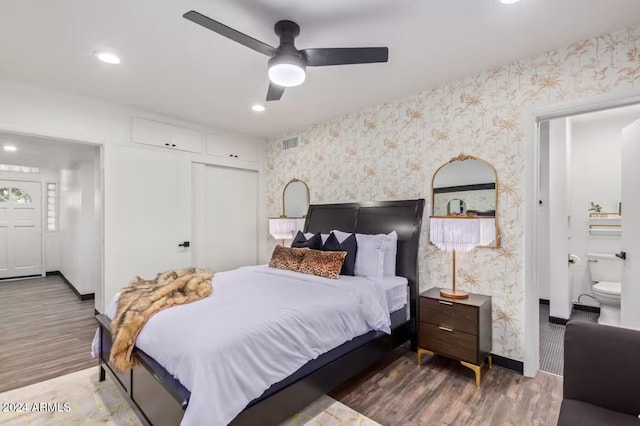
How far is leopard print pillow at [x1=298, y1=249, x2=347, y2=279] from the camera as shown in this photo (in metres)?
2.88

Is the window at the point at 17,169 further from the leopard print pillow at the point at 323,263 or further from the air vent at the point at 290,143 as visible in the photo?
the leopard print pillow at the point at 323,263

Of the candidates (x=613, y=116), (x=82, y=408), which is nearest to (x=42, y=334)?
(x=82, y=408)

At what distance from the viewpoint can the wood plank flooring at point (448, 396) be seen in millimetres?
2051

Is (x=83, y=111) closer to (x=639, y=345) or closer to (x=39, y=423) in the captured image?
(x=39, y=423)

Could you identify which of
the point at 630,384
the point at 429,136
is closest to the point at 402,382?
the point at 630,384

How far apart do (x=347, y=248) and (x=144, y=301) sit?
71.1 inches

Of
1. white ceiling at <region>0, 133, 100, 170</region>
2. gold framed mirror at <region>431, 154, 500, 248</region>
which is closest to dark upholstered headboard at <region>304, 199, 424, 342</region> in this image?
gold framed mirror at <region>431, 154, 500, 248</region>

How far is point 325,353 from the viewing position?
2104 millimetres

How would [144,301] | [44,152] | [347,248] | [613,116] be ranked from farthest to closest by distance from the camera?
[44,152], [613,116], [347,248], [144,301]

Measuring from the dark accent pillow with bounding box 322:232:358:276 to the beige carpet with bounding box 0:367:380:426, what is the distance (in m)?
1.12

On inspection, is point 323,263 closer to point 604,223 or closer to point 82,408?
point 82,408

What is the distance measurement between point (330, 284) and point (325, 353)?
0.61 m

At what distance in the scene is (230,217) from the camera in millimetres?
4898

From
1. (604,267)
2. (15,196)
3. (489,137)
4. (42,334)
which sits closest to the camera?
(489,137)
